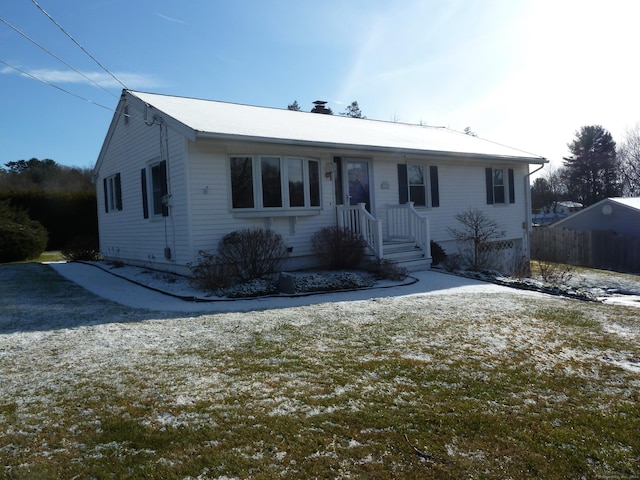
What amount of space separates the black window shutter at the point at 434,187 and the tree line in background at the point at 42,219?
12.3 meters

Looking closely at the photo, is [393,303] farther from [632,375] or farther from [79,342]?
[79,342]

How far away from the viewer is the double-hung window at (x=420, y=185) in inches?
546

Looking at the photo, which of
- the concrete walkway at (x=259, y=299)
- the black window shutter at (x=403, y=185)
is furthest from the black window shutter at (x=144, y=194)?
the black window shutter at (x=403, y=185)

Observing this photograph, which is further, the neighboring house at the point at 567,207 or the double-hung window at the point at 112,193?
the neighboring house at the point at 567,207

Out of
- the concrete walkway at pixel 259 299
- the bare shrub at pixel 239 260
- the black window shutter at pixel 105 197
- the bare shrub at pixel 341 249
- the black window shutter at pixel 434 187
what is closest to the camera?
the concrete walkway at pixel 259 299

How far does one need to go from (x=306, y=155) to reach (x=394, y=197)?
3.33 meters

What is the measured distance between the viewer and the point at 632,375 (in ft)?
14.5

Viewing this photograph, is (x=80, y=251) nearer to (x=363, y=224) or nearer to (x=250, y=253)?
(x=250, y=253)

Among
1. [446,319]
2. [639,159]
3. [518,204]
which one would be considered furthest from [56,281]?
[639,159]

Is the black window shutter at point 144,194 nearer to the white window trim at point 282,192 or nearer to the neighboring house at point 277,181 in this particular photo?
the neighboring house at point 277,181

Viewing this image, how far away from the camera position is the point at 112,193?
15625 mm

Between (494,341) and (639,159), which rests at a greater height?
(639,159)

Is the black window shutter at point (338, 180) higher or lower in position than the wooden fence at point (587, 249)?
higher

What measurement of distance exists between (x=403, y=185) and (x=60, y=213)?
56.6 feet
